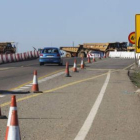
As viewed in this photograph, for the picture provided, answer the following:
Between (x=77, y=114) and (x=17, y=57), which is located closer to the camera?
(x=77, y=114)

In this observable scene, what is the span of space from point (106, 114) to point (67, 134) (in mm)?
2884

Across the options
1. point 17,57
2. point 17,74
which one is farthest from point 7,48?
point 17,74

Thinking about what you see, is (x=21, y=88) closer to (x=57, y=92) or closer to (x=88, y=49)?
(x=57, y=92)

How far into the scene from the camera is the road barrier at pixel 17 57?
5075 cm

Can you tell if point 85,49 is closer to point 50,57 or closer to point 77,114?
point 50,57

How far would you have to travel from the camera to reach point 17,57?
5703 cm

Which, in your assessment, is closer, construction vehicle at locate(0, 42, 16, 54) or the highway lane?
the highway lane

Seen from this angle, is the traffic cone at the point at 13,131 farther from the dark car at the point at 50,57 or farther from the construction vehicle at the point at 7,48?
the construction vehicle at the point at 7,48

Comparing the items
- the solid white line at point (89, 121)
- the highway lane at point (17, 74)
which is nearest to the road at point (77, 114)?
the solid white line at point (89, 121)

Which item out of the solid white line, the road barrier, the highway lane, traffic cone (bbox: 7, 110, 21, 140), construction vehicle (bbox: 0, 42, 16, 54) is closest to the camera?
traffic cone (bbox: 7, 110, 21, 140)

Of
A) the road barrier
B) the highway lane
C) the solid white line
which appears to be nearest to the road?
the solid white line

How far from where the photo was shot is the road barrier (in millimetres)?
50750

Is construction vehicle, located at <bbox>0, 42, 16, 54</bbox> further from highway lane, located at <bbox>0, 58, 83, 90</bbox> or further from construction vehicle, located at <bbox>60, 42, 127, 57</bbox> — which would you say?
highway lane, located at <bbox>0, 58, 83, 90</bbox>

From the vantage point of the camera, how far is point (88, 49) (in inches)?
3019
